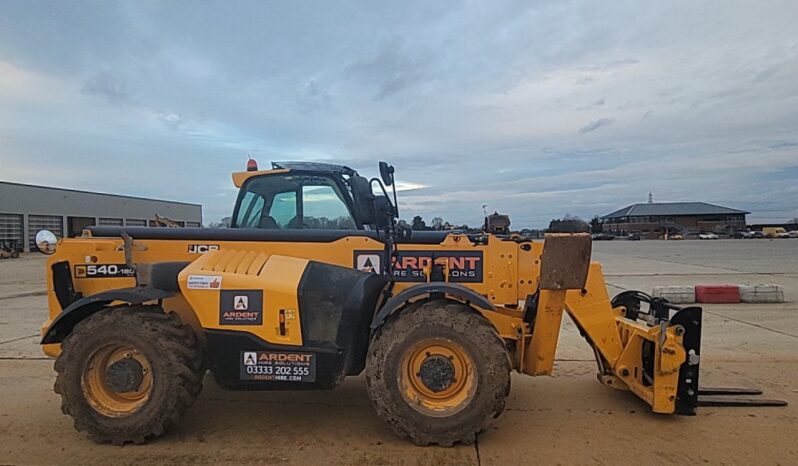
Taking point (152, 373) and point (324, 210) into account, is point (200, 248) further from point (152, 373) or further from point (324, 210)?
point (324, 210)

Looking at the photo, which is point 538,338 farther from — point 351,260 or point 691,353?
point 351,260

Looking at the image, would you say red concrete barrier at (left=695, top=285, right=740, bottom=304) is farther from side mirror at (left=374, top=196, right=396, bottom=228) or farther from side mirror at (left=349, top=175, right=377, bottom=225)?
side mirror at (left=349, top=175, right=377, bottom=225)

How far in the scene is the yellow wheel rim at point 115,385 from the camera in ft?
14.7

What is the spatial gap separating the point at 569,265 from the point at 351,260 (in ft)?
5.87

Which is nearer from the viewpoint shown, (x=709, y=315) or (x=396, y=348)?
(x=396, y=348)

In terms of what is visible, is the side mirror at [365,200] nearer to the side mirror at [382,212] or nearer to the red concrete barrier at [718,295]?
the side mirror at [382,212]

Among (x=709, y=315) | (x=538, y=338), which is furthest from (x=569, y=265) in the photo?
(x=709, y=315)

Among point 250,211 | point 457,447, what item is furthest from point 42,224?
point 457,447

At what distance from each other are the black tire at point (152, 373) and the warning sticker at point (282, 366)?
47cm

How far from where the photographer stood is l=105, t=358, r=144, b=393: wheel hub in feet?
14.7

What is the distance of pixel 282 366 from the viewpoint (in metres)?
4.54

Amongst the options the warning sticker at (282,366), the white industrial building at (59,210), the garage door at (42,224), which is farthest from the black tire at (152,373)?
the garage door at (42,224)

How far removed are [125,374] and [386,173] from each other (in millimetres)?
2619

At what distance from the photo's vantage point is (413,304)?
4.64m
